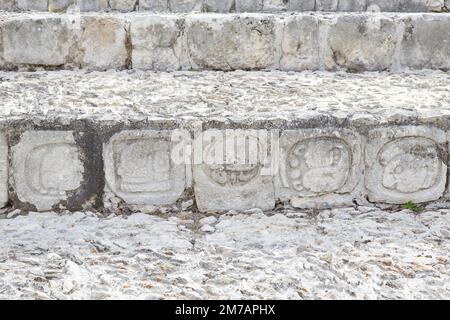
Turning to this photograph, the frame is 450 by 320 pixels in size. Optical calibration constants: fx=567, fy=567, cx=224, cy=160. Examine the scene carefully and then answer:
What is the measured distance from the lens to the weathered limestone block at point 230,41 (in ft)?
10.9

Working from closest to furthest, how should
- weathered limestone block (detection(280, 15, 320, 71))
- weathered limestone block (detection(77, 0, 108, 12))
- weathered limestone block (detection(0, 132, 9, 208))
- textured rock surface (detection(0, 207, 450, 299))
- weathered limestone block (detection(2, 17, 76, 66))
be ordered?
textured rock surface (detection(0, 207, 450, 299))
weathered limestone block (detection(0, 132, 9, 208))
weathered limestone block (detection(2, 17, 76, 66))
weathered limestone block (detection(280, 15, 320, 71))
weathered limestone block (detection(77, 0, 108, 12))

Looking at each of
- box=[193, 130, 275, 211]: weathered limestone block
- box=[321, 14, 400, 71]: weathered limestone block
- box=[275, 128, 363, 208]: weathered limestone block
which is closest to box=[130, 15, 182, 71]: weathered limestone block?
box=[321, 14, 400, 71]: weathered limestone block

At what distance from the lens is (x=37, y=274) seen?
1987 mm

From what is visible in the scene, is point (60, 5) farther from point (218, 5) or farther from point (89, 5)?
point (218, 5)

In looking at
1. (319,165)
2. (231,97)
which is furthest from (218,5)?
(319,165)

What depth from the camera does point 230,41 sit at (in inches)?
132

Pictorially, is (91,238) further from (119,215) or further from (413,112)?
(413,112)

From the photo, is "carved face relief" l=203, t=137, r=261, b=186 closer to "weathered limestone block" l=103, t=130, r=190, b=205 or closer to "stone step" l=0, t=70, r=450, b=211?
"stone step" l=0, t=70, r=450, b=211

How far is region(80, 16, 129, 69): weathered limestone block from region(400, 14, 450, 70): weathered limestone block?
1.68 m

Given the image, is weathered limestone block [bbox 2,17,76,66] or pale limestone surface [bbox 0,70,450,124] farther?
weathered limestone block [bbox 2,17,76,66]

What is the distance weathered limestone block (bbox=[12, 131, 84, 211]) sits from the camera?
2408mm

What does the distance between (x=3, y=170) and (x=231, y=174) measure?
0.98 meters

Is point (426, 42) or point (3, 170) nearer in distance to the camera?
point (3, 170)
